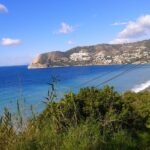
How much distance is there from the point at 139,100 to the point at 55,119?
13.7 m

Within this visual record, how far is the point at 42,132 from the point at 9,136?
1.58 feet

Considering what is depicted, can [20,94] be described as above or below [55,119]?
above

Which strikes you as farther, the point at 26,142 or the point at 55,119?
the point at 55,119

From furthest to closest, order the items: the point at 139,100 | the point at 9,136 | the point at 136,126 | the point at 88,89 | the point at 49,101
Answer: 1. the point at 139,100
2. the point at 88,89
3. the point at 136,126
4. the point at 49,101
5. the point at 9,136

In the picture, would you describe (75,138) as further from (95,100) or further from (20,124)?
(95,100)

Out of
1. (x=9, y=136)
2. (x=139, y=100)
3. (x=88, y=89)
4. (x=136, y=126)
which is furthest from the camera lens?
(x=139, y=100)

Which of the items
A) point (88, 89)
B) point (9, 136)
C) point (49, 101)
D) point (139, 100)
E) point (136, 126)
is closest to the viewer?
point (9, 136)

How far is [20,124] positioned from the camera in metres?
5.02

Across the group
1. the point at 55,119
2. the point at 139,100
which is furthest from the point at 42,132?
the point at 139,100

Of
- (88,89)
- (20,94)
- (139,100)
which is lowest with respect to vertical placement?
(139,100)

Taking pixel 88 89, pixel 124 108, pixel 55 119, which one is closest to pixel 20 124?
pixel 55 119

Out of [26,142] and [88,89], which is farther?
[88,89]

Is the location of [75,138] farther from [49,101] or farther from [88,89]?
[88,89]

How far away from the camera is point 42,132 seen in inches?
205
